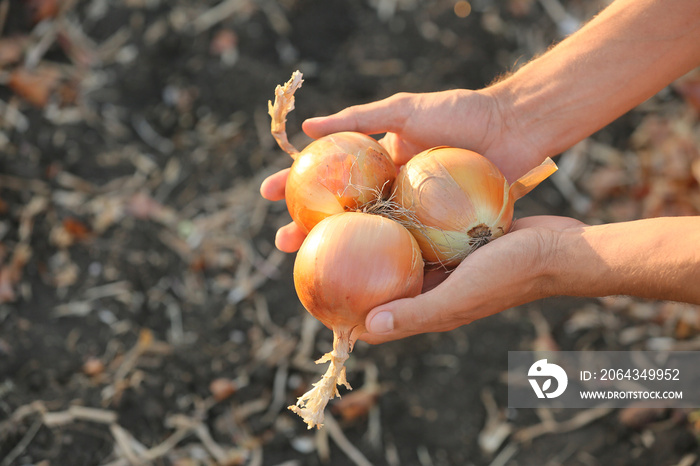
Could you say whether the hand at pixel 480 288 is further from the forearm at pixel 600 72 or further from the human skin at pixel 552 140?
the forearm at pixel 600 72

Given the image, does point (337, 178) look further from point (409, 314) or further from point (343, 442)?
point (343, 442)

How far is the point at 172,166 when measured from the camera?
7.10 feet

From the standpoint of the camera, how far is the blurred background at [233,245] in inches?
62.6

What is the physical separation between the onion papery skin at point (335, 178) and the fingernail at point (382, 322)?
11.8 inches

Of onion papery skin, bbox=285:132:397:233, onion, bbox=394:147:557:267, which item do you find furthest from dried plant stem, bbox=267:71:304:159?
onion, bbox=394:147:557:267

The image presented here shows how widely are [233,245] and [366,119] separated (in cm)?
80

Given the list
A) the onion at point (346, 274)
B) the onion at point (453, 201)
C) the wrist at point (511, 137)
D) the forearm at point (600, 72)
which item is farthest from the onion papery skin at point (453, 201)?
the forearm at point (600, 72)

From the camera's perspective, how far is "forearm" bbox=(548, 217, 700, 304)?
1.09 m

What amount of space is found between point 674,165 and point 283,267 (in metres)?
1.63

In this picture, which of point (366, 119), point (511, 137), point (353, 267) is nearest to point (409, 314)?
point (353, 267)

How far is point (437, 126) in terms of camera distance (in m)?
1.52

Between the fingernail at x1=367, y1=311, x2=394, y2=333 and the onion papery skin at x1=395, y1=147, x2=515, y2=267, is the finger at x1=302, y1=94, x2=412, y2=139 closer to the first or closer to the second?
the onion papery skin at x1=395, y1=147, x2=515, y2=267

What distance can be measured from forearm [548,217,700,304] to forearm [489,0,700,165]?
53 cm

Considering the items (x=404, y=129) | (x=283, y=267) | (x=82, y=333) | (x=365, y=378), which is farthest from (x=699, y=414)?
(x=82, y=333)
